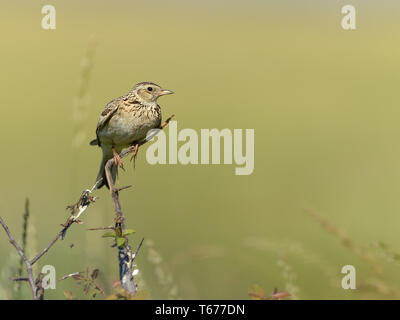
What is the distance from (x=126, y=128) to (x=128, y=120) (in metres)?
0.11

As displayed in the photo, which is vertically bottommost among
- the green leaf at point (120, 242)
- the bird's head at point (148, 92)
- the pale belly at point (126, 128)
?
the green leaf at point (120, 242)

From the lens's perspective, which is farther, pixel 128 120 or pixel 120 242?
pixel 128 120

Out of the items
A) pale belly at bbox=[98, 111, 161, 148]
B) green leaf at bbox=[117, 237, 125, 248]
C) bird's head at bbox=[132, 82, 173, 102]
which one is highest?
bird's head at bbox=[132, 82, 173, 102]

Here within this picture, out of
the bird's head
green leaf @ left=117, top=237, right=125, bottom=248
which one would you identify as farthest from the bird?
green leaf @ left=117, top=237, right=125, bottom=248

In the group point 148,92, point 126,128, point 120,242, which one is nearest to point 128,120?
point 126,128

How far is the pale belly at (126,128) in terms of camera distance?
18.4 feet

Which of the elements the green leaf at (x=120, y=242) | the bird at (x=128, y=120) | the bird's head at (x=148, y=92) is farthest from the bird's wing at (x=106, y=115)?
the green leaf at (x=120, y=242)

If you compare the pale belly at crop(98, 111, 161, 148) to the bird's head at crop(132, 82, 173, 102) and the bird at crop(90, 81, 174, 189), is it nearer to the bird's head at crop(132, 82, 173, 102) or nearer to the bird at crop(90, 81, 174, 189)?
the bird at crop(90, 81, 174, 189)

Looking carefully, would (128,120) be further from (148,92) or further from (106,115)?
(148,92)

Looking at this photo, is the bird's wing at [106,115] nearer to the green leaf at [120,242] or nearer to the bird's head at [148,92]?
the bird's head at [148,92]

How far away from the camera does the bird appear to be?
5.64 metres

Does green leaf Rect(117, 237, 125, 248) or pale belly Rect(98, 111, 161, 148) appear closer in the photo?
green leaf Rect(117, 237, 125, 248)

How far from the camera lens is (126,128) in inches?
223

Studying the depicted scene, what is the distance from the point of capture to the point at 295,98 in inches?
659
